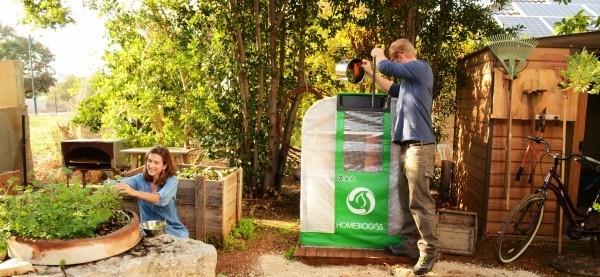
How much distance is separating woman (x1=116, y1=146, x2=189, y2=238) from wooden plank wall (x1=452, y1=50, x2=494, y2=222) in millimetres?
3543

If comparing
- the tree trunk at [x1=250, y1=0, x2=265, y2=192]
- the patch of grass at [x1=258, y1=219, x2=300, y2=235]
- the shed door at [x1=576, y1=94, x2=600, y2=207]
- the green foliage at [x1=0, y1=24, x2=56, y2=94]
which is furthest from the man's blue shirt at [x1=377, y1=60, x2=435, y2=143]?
the green foliage at [x1=0, y1=24, x2=56, y2=94]

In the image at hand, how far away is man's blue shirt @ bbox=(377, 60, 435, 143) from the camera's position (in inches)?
168

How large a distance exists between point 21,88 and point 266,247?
4.50m

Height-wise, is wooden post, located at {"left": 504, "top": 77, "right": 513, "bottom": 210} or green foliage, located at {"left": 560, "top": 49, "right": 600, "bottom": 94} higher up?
green foliage, located at {"left": 560, "top": 49, "right": 600, "bottom": 94}

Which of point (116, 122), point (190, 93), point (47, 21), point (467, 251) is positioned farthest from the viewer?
point (116, 122)

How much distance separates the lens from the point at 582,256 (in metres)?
4.93

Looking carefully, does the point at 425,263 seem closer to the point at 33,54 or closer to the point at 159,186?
the point at 159,186

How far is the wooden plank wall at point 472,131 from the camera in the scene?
5664 mm

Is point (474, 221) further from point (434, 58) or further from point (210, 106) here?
point (210, 106)

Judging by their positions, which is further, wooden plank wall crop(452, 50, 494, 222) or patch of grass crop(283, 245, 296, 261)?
wooden plank wall crop(452, 50, 494, 222)

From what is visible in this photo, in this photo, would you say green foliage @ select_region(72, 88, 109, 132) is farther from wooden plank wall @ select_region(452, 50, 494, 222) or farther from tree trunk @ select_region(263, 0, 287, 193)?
wooden plank wall @ select_region(452, 50, 494, 222)

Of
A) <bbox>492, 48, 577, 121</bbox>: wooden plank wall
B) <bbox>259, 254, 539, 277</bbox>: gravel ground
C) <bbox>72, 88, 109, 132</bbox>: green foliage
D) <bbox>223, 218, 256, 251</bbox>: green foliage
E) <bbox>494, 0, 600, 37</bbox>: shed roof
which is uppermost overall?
<bbox>494, 0, 600, 37</bbox>: shed roof

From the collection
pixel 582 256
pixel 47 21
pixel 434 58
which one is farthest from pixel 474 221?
pixel 47 21

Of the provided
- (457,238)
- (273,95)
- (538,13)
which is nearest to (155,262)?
(457,238)
